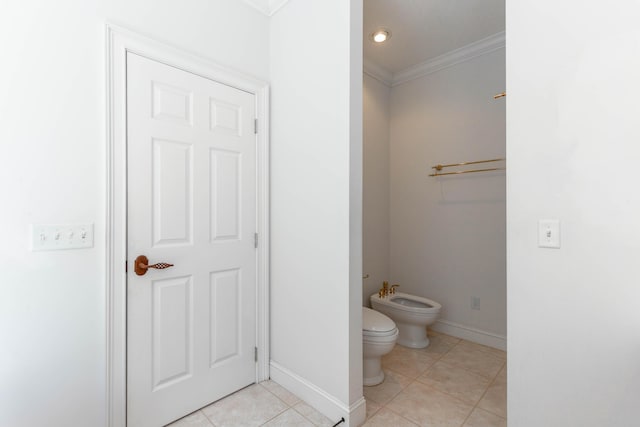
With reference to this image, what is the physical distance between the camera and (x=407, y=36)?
256cm

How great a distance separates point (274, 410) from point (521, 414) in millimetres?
1269

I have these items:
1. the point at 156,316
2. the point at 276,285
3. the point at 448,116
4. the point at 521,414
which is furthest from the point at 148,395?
the point at 448,116

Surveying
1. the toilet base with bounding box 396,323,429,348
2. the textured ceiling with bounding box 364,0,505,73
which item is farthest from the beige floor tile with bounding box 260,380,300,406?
the textured ceiling with bounding box 364,0,505,73

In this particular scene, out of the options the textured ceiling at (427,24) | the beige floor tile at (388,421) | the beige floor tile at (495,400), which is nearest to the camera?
the beige floor tile at (388,421)

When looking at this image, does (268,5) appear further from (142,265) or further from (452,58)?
(142,265)

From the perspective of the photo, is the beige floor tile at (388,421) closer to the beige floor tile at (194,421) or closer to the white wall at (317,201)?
the white wall at (317,201)

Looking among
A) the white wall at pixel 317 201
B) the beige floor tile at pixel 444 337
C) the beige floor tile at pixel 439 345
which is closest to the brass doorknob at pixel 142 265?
the white wall at pixel 317 201

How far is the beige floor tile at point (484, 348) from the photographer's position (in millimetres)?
2500

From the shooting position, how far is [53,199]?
1.33 meters

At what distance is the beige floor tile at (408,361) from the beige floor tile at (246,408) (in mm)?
928

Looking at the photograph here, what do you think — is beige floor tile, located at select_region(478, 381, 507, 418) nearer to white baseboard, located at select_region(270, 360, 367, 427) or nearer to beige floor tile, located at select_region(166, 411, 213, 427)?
white baseboard, located at select_region(270, 360, 367, 427)

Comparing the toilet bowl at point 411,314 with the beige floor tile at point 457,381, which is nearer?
the beige floor tile at point 457,381

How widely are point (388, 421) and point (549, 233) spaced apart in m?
1.32

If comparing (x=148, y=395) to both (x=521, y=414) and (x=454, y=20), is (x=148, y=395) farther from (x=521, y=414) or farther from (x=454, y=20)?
(x=454, y=20)
